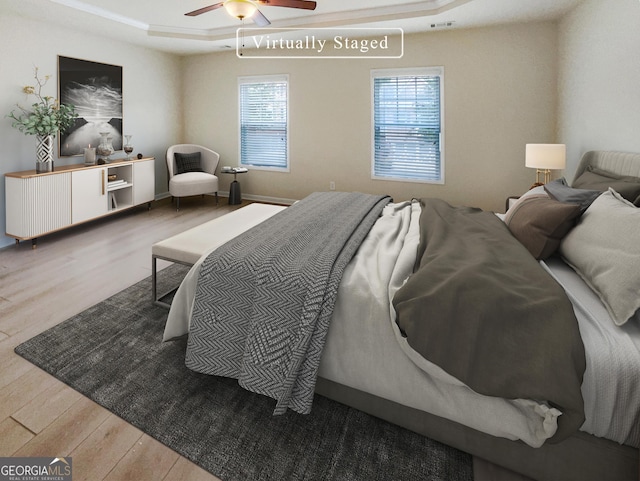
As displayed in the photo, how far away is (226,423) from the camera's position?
61.9 inches

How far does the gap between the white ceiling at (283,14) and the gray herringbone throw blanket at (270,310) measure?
11.0 ft

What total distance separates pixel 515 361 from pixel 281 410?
0.88 meters

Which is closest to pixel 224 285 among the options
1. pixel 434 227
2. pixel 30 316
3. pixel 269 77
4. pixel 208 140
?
pixel 434 227

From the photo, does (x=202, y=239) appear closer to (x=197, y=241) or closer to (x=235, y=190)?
(x=197, y=241)

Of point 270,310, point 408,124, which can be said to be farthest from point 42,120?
point 408,124

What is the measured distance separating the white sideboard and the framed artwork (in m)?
0.40

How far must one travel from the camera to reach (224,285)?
5.62ft

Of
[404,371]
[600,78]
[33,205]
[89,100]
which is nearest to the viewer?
[404,371]

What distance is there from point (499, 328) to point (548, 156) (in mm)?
3063

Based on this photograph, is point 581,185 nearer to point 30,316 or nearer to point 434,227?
point 434,227

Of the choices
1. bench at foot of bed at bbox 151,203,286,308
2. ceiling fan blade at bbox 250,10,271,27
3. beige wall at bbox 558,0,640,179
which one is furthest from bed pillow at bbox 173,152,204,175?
beige wall at bbox 558,0,640,179

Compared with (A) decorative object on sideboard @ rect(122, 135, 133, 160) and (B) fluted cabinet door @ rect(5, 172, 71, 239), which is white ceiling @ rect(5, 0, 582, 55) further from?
(B) fluted cabinet door @ rect(5, 172, 71, 239)

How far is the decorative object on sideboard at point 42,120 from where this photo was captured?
3768 millimetres

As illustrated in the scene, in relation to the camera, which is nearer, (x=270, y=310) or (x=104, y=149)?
(x=270, y=310)
